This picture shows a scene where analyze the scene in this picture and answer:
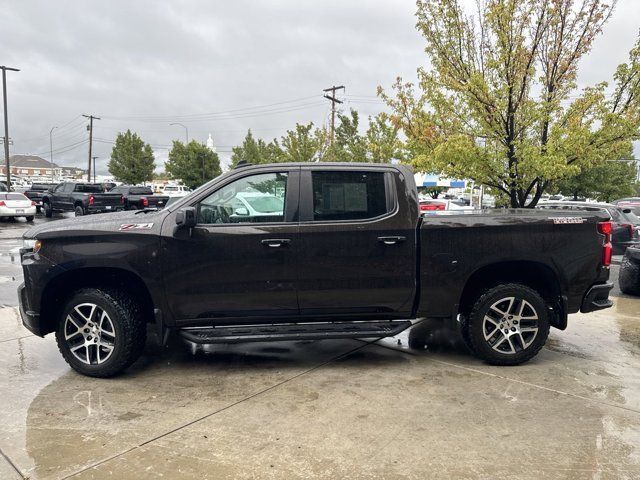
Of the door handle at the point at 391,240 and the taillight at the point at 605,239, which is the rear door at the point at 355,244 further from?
the taillight at the point at 605,239

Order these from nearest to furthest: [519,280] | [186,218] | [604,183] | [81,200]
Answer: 1. [186,218]
2. [519,280]
3. [81,200]
4. [604,183]

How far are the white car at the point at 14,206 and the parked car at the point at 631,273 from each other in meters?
23.5

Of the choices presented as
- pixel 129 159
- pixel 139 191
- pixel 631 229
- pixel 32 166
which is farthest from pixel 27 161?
pixel 631 229

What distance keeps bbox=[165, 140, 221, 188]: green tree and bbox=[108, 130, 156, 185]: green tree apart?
397 centimetres

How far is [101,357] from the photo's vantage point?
181 inches

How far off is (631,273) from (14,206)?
23.9 metres

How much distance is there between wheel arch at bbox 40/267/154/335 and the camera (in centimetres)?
461

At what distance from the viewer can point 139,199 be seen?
2628 cm

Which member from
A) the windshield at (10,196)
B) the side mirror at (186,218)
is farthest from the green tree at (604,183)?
the side mirror at (186,218)

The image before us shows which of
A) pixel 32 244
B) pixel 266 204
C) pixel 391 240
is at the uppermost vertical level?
pixel 266 204

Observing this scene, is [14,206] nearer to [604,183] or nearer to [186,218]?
[186,218]

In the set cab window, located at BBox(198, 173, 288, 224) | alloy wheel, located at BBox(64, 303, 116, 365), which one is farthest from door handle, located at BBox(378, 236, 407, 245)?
alloy wheel, located at BBox(64, 303, 116, 365)

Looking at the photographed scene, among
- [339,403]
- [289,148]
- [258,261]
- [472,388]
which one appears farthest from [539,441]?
[289,148]

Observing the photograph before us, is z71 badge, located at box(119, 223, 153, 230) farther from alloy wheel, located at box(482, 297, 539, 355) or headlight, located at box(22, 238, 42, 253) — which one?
alloy wheel, located at box(482, 297, 539, 355)
